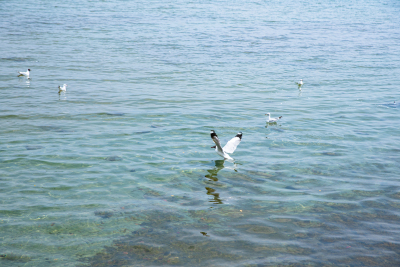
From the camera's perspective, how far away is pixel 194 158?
1014cm

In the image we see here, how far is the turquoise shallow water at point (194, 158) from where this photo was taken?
21.3ft

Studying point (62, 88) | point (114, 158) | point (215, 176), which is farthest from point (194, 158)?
point (62, 88)

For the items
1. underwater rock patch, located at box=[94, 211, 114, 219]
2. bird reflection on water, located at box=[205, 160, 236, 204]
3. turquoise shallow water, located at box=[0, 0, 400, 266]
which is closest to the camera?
turquoise shallow water, located at box=[0, 0, 400, 266]

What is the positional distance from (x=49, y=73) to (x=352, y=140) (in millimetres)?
14772

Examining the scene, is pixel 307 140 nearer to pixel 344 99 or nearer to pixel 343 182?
pixel 343 182

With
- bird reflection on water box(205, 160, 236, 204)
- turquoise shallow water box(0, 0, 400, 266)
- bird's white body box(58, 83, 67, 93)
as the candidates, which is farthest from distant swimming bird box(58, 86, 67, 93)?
bird reflection on water box(205, 160, 236, 204)

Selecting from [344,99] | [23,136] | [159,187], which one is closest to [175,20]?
[344,99]

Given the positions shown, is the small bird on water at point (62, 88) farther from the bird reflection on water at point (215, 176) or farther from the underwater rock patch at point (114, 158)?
the bird reflection on water at point (215, 176)

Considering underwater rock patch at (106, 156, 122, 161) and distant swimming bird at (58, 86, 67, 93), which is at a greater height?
distant swimming bird at (58, 86, 67, 93)

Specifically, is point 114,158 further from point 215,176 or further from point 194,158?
point 215,176

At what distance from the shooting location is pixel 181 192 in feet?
27.1

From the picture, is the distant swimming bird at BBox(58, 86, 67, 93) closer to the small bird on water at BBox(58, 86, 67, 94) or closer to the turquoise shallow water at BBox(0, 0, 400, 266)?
the small bird on water at BBox(58, 86, 67, 94)

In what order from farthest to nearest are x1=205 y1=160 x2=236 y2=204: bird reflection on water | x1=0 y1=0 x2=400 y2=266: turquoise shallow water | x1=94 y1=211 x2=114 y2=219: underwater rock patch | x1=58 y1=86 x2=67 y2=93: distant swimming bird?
x1=58 y1=86 x2=67 y2=93: distant swimming bird → x1=205 y1=160 x2=236 y2=204: bird reflection on water → x1=94 y1=211 x2=114 y2=219: underwater rock patch → x1=0 y1=0 x2=400 y2=266: turquoise shallow water

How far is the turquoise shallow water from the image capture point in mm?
6488
